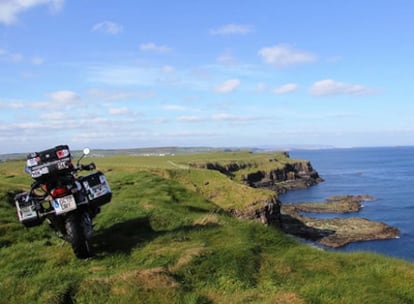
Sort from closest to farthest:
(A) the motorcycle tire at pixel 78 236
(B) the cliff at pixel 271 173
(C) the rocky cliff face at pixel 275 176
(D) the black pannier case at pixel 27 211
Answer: (A) the motorcycle tire at pixel 78 236
(D) the black pannier case at pixel 27 211
(C) the rocky cliff face at pixel 275 176
(B) the cliff at pixel 271 173

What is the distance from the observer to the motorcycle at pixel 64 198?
11.4 metres

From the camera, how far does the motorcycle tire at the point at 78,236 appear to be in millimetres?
11250

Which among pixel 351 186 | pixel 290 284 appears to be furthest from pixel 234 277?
pixel 351 186

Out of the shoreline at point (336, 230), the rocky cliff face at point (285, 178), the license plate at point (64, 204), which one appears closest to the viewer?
the license plate at point (64, 204)

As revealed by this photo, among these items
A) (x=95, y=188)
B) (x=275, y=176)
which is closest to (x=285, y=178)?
(x=275, y=176)

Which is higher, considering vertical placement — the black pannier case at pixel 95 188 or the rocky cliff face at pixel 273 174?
the black pannier case at pixel 95 188

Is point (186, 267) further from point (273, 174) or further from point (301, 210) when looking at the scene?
point (273, 174)

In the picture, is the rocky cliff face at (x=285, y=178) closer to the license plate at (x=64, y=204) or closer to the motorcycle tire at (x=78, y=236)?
the motorcycle tire at (x=78, y=236)

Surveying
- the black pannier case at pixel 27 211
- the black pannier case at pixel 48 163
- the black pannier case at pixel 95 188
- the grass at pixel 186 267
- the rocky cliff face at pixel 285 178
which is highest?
the black pannier case at pixel 48 163

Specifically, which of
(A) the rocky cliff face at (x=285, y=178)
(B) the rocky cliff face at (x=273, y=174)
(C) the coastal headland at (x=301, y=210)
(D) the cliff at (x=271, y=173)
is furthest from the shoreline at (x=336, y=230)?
(D) the cliff at (x=271, y=173)

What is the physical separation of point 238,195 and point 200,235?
45704 millimetres

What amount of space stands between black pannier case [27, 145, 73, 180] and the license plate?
76 centimetres

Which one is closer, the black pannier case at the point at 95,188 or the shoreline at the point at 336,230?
the black pannier case at the point at 95,188

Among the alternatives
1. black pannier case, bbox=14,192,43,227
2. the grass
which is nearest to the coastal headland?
Result: the grass
